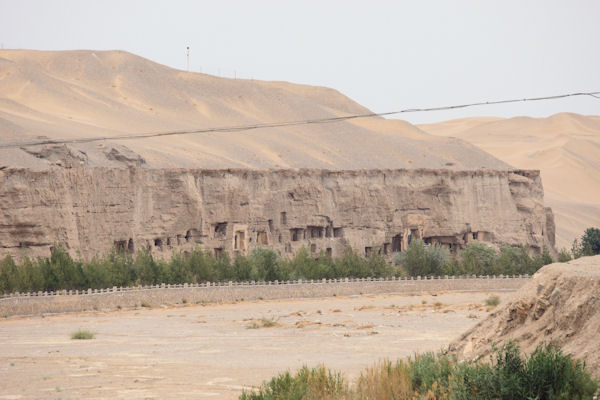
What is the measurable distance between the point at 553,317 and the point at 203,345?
16273 mm

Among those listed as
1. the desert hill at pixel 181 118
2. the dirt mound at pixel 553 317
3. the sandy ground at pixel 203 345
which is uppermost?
the desert hill at pixel 181 118

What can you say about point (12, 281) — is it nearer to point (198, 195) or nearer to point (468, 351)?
point (198, 195)

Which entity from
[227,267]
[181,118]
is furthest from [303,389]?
[181,118]

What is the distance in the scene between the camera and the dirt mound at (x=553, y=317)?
1365 centimetres

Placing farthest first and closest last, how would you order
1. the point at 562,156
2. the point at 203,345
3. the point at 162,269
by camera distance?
the point at 562,156
the point at 162,269
the point at 203,345

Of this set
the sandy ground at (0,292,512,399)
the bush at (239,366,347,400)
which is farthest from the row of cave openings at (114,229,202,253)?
the bush at (239,366,347,400)

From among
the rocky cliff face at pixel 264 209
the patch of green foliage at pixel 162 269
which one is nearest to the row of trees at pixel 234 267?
the patch of green foliage at pixel 162 269

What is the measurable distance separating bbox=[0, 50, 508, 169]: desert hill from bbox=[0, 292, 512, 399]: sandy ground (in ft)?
93.2

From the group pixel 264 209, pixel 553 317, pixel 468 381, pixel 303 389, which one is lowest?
pixel 303 389

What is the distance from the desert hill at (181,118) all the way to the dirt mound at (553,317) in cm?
5219

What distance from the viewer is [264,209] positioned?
209 feet

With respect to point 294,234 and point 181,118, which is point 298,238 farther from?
point 181,118

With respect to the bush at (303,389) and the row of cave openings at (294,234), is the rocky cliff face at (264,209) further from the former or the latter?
the bush at (303,389)

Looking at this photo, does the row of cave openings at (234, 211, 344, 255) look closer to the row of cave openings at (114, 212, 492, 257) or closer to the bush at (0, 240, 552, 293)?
the row of cave openings at (114, 212, 492, 257)
